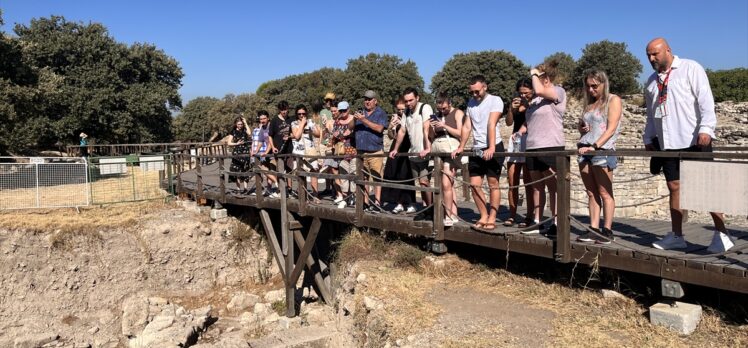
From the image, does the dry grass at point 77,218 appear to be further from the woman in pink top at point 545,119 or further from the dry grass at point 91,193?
the woman in pink top at point 545,119

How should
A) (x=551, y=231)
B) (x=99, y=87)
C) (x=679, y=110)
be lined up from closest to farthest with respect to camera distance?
(x=679, y=110)
(x=551, y=231)
(x=99, y=87)

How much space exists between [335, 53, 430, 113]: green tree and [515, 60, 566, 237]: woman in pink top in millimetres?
46046

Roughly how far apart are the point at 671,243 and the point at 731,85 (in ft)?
112

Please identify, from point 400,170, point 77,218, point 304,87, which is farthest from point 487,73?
point 400,170

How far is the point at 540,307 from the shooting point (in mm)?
6078

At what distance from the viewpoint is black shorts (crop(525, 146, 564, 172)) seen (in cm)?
614

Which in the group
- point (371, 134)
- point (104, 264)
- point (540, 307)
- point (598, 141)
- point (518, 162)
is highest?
point (371, 134)

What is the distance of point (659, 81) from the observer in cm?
523

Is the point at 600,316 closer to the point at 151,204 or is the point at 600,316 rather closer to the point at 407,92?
the point at 407,92

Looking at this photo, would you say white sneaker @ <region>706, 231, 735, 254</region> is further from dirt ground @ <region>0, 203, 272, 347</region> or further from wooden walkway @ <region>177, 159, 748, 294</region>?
dirt ground @ <region>0, 203, 272, 347</region>

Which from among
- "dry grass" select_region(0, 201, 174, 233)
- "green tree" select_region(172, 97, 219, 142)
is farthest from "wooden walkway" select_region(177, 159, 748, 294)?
"green tree" select_region(172, 97, 219, 142)

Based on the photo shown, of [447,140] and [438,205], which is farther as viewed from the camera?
[447,140]

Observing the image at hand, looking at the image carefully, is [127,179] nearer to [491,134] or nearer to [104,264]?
[104,264]

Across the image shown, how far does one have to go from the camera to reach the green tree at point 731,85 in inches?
1262
